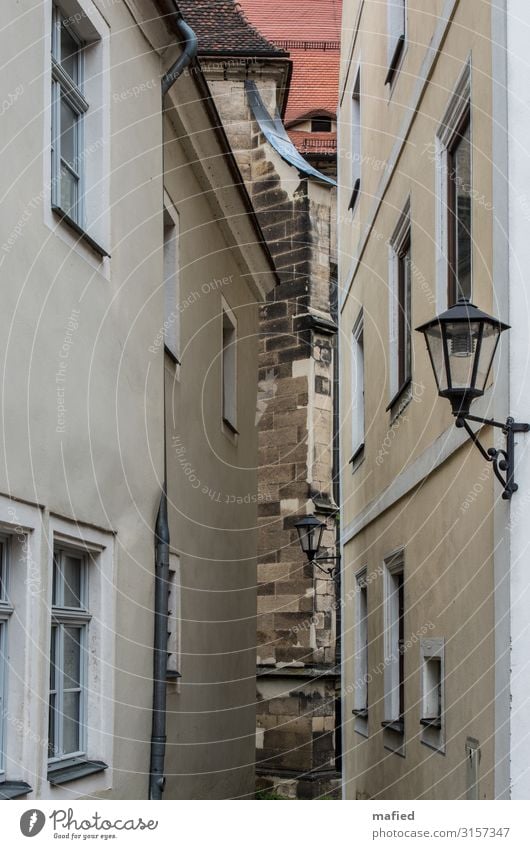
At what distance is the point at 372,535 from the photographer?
39.6 ft

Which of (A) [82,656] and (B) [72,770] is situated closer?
(B) [72,770]

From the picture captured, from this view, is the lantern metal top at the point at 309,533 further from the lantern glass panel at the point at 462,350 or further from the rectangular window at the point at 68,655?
the lantern glass panel at the point at 462,350

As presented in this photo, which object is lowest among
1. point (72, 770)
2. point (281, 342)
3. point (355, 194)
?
point (72, 770)

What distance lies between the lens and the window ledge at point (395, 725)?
991 centimetres

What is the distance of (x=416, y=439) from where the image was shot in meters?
9.17

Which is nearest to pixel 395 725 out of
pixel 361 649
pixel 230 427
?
pixel 361 649

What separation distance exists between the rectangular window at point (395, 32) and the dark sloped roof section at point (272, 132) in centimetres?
1179

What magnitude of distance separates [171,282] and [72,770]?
4.64 m

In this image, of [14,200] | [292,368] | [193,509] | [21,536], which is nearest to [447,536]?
[21,536]

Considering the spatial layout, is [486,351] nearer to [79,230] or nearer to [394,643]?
[79,230]

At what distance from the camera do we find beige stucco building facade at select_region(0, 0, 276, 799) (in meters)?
6.55

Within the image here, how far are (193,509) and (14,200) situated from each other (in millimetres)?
5231

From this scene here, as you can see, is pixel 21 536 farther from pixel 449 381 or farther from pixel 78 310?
pixel 449 381

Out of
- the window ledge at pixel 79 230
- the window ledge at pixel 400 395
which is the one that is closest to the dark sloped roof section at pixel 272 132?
the window ledge at pixel 400 395
